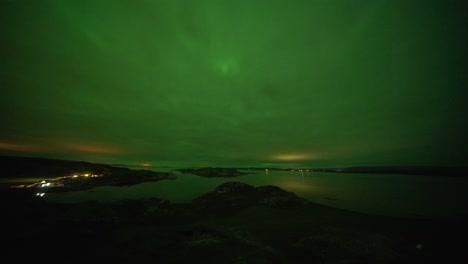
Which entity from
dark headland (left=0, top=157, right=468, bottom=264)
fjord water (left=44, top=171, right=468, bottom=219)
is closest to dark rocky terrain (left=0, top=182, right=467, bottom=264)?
dark headland (left=0, top=157, right=468, bottom=264)

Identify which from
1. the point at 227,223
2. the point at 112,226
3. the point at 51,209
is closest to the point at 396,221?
the point at 227,223

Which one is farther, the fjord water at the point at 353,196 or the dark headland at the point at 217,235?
the fjord water at the point at 353,196

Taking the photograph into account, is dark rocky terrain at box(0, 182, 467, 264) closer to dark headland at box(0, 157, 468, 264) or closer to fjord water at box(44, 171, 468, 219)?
dark headland at box(0, 157, 468, 264)

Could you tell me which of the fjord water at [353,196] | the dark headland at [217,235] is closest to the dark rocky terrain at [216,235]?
the dark headland at [217,235]

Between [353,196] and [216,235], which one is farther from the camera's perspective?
[353,196]

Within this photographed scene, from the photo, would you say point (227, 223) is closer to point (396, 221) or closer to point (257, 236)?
point (257, 236)

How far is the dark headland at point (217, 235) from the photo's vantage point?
422 inches

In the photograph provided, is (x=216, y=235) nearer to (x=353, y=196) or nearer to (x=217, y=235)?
(x=217, y=235)

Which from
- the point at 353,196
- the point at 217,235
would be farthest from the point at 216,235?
the point at 353,196

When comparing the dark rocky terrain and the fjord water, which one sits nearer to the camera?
the dark rocky terrain

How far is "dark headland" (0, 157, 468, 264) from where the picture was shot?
35.2 feet

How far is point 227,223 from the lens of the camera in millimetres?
16891

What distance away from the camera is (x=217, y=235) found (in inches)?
532

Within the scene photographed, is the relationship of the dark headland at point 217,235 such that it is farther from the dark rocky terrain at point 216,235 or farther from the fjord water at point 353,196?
the fjord water at point 353,196
